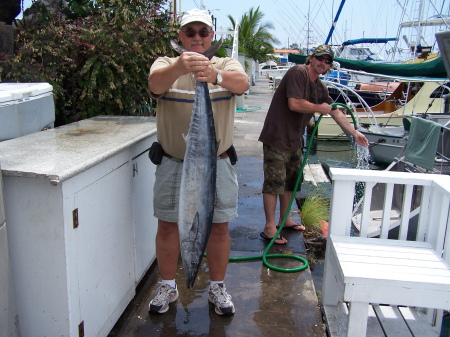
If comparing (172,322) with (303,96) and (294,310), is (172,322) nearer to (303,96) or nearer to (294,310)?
(294,310)

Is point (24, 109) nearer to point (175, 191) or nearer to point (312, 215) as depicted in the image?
point (175, 191)

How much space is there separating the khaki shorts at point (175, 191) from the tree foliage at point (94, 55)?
6.67 feet

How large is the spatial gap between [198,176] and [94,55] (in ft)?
8.56

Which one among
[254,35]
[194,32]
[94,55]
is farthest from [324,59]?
[254,35]

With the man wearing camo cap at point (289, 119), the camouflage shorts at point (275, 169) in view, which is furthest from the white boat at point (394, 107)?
the camouflage shorts at point (275, 169)

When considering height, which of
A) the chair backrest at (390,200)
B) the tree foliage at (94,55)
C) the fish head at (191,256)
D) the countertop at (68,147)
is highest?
the tree foliage at (94,55)

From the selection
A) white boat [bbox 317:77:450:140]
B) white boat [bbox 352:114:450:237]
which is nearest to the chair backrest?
white boat [bbox 352:114:450:237]

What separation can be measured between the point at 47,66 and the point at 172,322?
296 centimetres

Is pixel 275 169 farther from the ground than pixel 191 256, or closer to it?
farther from the ground

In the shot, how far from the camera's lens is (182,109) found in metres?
2.63

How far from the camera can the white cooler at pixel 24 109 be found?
9.08ft

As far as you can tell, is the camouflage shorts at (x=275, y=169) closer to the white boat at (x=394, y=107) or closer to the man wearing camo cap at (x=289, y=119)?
the man wearing camo cap at (x=289, y=119)

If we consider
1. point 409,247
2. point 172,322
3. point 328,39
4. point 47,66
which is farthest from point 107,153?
point 328,39

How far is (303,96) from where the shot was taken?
4.00m
